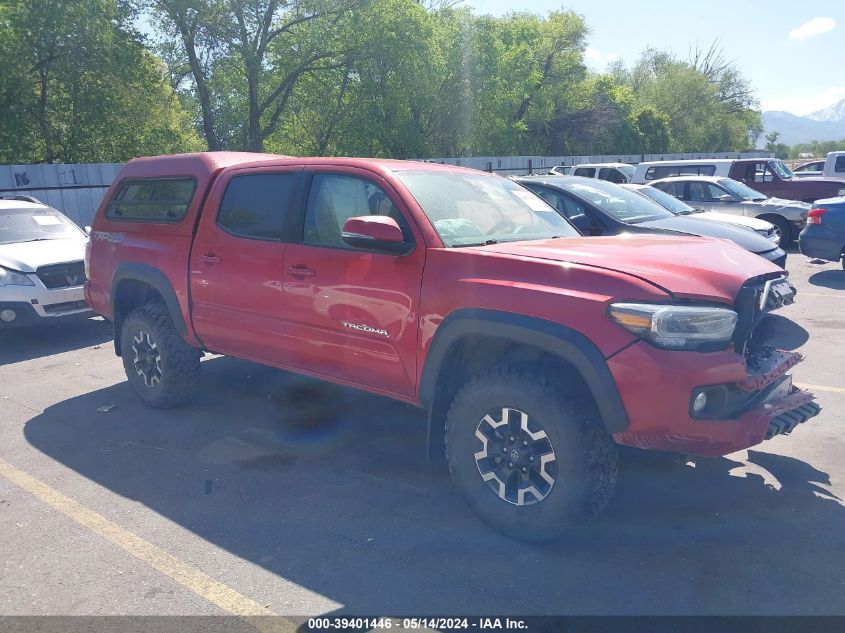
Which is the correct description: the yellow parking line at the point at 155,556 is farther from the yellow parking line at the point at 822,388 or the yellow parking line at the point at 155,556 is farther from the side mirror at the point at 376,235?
the yellow parking line at the point at 822,388

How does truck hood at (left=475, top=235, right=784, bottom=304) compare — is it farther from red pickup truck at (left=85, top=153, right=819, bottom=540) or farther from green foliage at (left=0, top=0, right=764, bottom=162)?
green foliage at (left=0, top=0, right=764, bottom=162)

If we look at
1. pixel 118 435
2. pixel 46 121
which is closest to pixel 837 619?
pixel 118 435

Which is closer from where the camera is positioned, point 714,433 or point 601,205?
point 714,433

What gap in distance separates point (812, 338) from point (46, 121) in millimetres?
19934

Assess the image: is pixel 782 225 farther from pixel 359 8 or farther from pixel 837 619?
pixel 359 8

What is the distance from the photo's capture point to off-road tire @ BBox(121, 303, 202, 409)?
562 cm

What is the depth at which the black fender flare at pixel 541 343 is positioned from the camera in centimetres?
330

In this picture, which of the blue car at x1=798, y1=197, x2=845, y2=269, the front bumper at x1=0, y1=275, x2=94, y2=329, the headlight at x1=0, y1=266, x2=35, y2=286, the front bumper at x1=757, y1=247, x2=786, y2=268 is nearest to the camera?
the front bumper at x1=0, y1=275, x2=94, y2=329

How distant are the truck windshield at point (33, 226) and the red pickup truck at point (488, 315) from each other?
176 inches

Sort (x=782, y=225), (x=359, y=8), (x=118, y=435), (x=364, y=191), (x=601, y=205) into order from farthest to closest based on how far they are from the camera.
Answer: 1. (x=359, y=8)
2. (x=782, y=225)
3. (x=601, y=205)
4. (x=118, y=435)
5. (x=364, y=191)

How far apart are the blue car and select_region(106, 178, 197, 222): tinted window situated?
9324 millimetres

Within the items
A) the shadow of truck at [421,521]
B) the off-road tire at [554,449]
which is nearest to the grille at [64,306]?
the shadow of truck at [421,521]

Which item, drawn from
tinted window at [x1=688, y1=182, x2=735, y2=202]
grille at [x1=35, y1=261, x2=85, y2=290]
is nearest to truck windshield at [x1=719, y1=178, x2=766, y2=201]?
tinted window at [x1=688, y1=182, x2=735, y2=202]

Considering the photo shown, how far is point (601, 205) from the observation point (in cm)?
858
